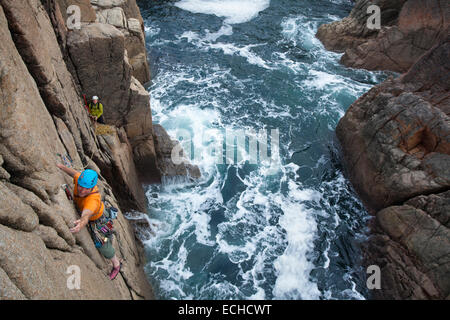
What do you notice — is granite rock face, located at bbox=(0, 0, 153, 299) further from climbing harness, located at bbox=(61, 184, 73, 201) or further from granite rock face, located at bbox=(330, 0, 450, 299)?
granite rock face, located at bbox=(330, 0, 450, 299)

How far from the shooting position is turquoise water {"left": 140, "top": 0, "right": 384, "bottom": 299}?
13.4 metres

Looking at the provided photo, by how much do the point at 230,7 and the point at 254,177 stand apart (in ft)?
89.1

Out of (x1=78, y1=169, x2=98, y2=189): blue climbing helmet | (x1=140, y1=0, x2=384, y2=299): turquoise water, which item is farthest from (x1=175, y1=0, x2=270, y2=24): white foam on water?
(x1=78, y1=169, x2=98, y2=189): blue climbing helmet

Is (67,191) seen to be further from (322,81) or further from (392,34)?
(392,34)

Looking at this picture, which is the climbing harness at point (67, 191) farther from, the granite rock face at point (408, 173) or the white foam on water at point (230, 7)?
the white foam on water at point (230, 7)

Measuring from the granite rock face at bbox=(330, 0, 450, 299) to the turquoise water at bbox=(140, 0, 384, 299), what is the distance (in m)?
1.22

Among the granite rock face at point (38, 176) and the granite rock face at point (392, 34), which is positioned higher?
the granite rock face at point (38, 176)

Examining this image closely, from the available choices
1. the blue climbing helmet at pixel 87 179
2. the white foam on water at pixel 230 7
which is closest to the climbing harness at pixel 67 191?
the blue climbing helmet at pixel 87 179

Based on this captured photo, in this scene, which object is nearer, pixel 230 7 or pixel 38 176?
pixel 38 176

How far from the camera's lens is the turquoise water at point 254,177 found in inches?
527

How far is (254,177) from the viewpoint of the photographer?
59.3 ft

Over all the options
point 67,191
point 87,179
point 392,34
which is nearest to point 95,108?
point 67,191

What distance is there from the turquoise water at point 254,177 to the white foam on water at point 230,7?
235 cm

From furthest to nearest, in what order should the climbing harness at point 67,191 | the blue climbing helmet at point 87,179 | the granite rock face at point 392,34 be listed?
1. the granite rock face at point 392,34
2. the climbing harness at point 67,191
3. the blue climbing helmet at point 87,179
